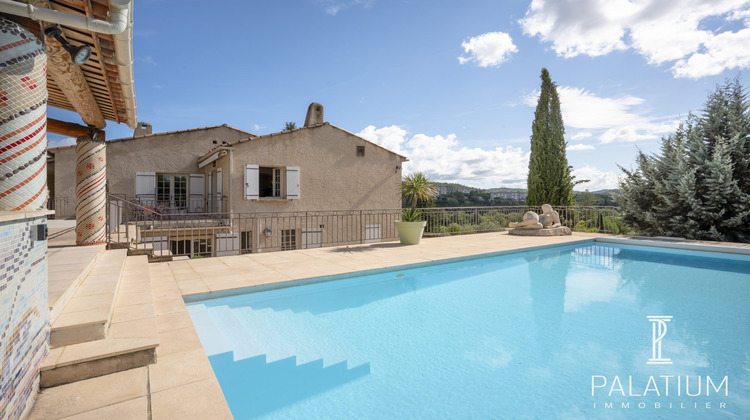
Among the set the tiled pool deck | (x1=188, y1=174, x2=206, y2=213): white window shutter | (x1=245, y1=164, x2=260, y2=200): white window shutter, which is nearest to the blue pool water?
the tiled pool deck

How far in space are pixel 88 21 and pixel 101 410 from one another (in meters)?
2.26

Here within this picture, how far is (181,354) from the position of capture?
226 cm

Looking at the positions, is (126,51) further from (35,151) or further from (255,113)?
(255,113)

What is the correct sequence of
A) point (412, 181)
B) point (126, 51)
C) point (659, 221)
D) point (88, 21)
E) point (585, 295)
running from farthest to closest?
point (412, 181)
point (659, 221)
point (585, 295)
point (126, 51)
point (88, 21)

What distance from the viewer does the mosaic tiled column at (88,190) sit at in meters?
5.18

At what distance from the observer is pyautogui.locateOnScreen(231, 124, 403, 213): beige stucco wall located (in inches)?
440

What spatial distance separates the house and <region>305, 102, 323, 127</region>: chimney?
0.04m

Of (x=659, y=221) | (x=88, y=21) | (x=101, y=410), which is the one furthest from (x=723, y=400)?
(x=659, y=221)

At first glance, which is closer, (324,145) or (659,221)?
(659,221)

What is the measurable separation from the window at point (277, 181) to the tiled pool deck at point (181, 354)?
5187mm

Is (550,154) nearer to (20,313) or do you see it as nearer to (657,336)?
(657,336)

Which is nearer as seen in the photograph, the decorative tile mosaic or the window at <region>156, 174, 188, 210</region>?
the decorative tile mosaic

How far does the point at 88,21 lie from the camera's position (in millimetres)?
2064

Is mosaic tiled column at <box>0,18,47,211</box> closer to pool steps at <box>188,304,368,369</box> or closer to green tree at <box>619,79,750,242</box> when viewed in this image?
pool steps at <box>188,304,368,369</box>
